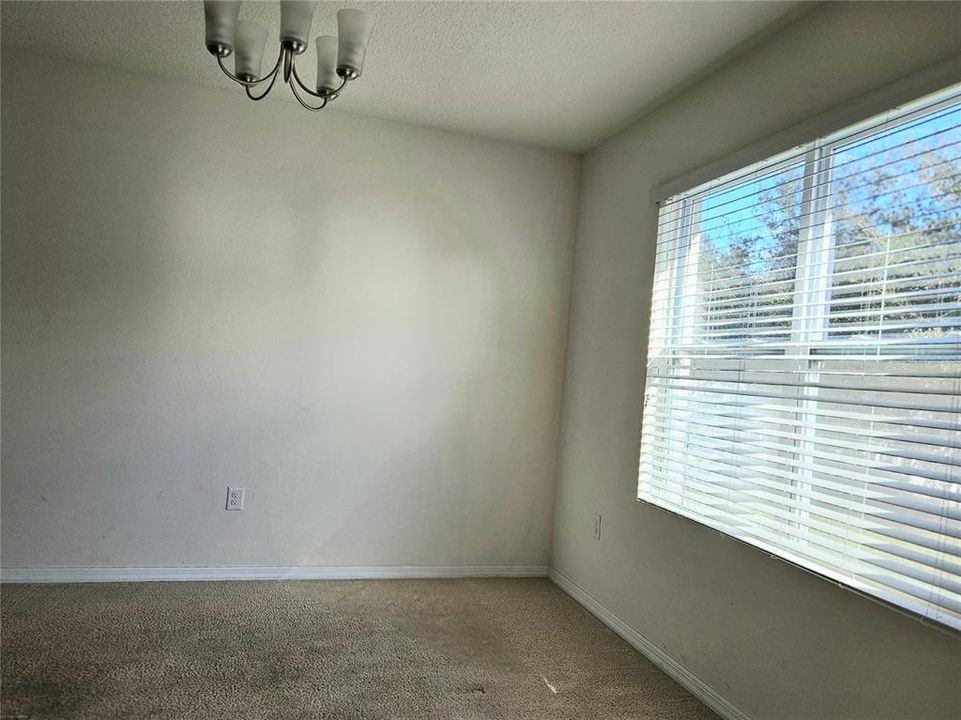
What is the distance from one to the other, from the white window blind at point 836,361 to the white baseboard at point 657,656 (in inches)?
22.1

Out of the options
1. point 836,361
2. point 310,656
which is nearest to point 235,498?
point 310,656

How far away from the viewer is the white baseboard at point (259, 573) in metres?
3.12

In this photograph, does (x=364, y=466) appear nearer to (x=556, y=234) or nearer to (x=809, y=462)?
(x=556, y=234)

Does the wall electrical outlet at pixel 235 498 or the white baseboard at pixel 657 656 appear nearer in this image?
the white baseboard at pixel 657 656

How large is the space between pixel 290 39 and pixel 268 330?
65.2 inches

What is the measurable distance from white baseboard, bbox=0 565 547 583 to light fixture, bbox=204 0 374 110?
7.39 feet

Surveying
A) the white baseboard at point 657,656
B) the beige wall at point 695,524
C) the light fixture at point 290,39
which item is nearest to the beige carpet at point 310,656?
the white baseboard at point 657,656

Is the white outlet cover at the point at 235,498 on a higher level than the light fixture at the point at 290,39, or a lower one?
lower

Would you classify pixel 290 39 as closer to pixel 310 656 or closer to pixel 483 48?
pixel 483 48

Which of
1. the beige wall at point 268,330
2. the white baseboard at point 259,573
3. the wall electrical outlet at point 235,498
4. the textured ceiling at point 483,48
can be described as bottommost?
the white baseboard at point 259,573

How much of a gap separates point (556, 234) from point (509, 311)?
50 centimetres

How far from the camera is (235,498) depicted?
11.0ft

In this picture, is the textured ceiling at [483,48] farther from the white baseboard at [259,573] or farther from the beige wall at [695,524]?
the white baseboard at [259,573]

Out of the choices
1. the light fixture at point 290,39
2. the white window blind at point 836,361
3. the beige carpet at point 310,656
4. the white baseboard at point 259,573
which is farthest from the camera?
the white baseboard at point 259,573
